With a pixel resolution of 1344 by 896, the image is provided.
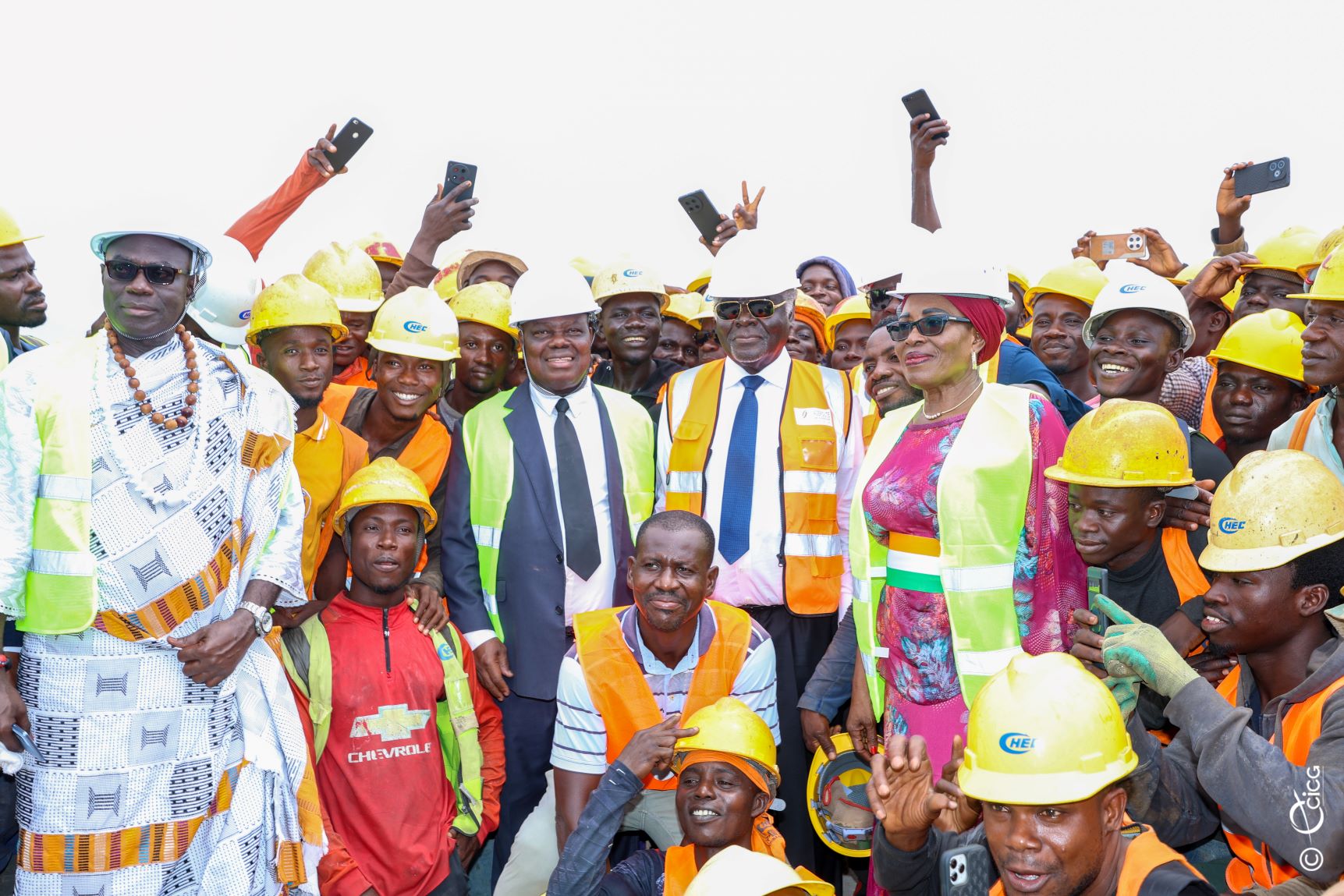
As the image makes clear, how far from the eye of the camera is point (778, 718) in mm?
5031

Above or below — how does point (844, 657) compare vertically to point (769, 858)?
above

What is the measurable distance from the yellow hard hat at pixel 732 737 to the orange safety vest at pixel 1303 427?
2.17 metres

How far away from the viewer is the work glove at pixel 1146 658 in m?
3.27

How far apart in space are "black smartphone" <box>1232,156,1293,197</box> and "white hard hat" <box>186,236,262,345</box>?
16.7ft

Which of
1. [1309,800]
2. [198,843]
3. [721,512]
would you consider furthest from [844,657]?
[198,843]

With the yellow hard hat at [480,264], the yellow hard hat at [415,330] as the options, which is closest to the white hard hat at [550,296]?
the yellow hard hat at [415,330]

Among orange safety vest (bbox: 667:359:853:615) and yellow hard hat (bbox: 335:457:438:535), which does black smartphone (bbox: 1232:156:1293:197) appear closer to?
orange safety vest (bbox: 667:359:853:615)

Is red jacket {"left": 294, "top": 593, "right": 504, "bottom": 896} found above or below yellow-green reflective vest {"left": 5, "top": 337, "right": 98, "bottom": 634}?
below

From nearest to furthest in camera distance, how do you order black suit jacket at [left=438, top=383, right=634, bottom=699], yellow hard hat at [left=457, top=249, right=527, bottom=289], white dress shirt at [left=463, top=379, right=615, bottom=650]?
black suit jacket at [left=438, top=383, right=634, bottom=699] < white dress shirt at [left=463, top=379, right=615, bottom=650] < yellow hard hat at [left=457, top=249, right=527, bottom=289]

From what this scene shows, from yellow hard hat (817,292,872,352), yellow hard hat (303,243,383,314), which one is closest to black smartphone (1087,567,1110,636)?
yellow hard hat (817,292,872,352)

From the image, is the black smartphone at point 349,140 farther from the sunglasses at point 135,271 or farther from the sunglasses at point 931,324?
the sunglasses at point 931,324

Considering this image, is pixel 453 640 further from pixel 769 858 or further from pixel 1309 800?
pixel 1309 800

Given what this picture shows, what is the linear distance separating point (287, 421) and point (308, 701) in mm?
1061

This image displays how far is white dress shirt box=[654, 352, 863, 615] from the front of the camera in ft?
16.8
